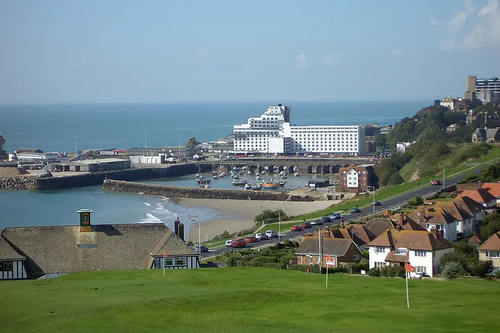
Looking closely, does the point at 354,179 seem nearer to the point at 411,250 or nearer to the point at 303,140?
the point at 411,250

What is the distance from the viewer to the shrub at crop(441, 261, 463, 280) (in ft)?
94.3

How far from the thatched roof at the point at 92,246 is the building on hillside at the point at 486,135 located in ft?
221

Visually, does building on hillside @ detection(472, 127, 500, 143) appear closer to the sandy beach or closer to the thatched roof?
the sandy beach

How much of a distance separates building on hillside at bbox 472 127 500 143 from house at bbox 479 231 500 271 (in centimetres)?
6115

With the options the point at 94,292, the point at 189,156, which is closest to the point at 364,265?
the point at 94,292

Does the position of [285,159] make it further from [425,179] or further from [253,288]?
[253,288]

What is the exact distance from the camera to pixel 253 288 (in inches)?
980

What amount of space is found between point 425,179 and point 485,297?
133ft

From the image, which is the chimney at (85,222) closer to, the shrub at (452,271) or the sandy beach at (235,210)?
the shrub at (452,271)

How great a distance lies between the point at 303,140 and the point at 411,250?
102064 millimetres

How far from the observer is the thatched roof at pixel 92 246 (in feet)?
94.1

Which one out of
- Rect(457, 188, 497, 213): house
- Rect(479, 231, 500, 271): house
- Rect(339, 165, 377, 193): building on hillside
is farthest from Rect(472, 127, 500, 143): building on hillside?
Rect(479, 231, 500, 271): house

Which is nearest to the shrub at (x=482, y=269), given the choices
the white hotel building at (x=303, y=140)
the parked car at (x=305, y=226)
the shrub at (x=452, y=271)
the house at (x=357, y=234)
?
the shrub at (x=452, y=271)

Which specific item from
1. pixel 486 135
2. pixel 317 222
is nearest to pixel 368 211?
pixel 317 222
